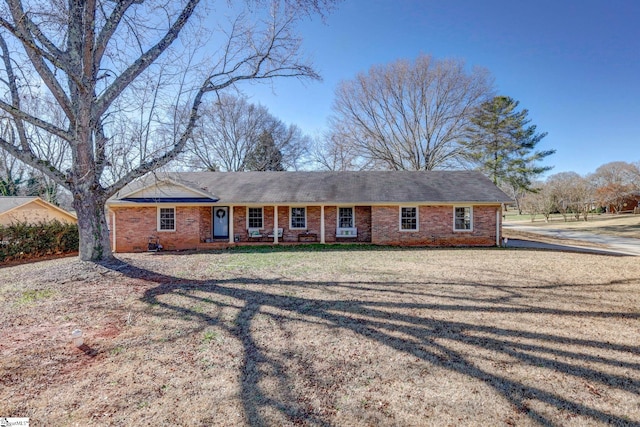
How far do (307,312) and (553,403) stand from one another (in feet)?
11.3

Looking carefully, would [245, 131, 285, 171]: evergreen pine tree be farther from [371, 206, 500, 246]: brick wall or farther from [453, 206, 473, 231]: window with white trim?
[453, 206, 473, 231]: window with white trim

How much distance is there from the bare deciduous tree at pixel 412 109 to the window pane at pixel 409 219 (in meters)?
11.4

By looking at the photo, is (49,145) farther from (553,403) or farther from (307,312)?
(553,403)

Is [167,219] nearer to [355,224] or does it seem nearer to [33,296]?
[33,296]

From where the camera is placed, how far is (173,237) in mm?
14336

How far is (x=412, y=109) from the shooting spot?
79.9 feet

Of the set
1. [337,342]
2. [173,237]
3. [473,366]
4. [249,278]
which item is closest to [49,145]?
[173,237]

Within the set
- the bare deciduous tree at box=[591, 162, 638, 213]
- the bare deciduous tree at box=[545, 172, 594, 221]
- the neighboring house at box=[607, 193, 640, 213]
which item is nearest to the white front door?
the bare deciduous tree at box=[545, 172, 594, 221]

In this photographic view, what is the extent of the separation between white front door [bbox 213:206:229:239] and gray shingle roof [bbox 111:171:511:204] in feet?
3.29

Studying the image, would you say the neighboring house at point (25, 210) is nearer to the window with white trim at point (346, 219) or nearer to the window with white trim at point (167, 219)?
the window with white trim at point (167, 219)

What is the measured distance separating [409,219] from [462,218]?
2.62m

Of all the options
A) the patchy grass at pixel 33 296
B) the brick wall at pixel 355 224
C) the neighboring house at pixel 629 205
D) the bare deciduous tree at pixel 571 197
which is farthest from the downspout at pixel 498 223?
the neighboring house at pixel 629 205

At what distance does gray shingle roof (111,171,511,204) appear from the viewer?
14578mm

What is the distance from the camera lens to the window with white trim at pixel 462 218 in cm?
1475
